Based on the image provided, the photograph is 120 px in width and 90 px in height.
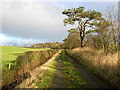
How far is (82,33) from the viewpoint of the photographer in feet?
91.9

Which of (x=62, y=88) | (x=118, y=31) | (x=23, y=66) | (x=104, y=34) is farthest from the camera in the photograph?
(x=104, y=34)

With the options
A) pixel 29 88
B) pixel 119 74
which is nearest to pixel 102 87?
pixel 119 74

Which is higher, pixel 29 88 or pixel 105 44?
pixel 105 44

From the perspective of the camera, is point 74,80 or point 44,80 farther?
point 74,80

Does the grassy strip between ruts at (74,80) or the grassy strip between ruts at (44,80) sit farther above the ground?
the grassy strip between ruts at (44,80)

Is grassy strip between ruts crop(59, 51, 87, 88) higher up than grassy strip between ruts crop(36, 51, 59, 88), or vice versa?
grassy strip between ruts crop(36, 51, 59, 88)

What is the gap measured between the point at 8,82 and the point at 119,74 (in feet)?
20.1

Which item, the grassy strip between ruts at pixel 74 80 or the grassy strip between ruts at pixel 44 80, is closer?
the grassy strip between ruts at pixel 44 80

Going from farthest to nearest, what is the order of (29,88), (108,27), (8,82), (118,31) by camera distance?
1. (108,27)
2. (118,31)
3. (8,82)
4. (29,88)

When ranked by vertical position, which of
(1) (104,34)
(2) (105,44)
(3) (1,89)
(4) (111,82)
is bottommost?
(3) (1,89)

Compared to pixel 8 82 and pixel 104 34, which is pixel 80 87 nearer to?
pixel 8 82

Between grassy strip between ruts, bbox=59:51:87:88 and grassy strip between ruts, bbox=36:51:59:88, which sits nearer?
grassy strip between ruts, bbox=36:51:59:88

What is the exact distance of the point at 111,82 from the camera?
227 inches

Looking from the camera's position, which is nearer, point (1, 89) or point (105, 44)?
point (1, 89)
